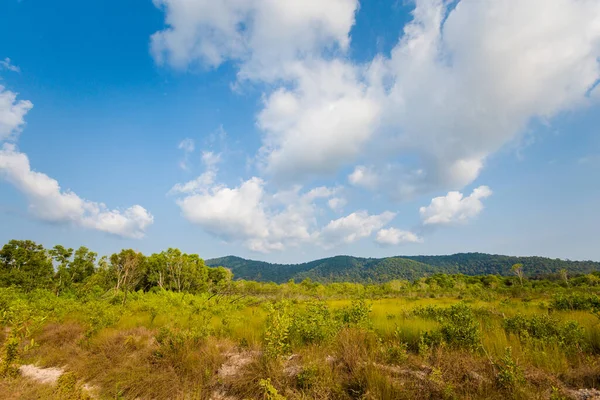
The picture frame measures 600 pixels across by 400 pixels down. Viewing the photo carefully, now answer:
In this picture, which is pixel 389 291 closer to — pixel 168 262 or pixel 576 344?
pixel 168 262

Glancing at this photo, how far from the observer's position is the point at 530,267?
18812 centimetres

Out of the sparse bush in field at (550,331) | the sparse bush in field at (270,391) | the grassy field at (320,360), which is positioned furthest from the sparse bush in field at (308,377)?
the sparse bush in field at (550,331)

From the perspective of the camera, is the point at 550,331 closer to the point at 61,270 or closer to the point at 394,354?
the point at 394,354

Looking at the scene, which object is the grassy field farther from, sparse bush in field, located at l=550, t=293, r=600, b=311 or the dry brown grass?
sparse bush in field, located at l=550, t=293, r=600, b=311

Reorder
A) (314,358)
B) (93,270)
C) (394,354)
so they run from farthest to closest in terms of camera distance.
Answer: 1. (93,270)
2. (314,358)
3. (394,354)

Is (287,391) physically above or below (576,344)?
below

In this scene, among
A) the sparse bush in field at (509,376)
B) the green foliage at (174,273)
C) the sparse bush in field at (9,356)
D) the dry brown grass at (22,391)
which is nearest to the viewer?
the sparse bush in field at (509,376)

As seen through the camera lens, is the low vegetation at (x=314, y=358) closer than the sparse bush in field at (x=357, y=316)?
Yes

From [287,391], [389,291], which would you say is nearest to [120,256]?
[287,391]

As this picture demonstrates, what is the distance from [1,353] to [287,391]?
530cm

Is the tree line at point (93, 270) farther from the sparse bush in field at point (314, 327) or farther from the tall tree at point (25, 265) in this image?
the sparse bush in field at point (314, 327)

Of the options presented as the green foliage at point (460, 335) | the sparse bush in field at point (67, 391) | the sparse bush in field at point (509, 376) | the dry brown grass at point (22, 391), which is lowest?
the dry brown grass at point (22, 391)

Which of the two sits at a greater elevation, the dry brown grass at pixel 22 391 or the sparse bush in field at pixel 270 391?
the sparse bush in field at pixel 270 391

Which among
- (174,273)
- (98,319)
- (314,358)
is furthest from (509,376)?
(174,273)
